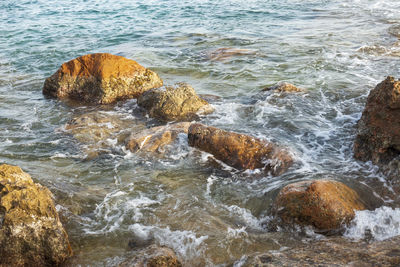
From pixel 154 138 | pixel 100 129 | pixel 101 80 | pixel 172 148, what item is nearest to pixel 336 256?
pixel 172 148

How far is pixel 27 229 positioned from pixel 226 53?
9.14 metres

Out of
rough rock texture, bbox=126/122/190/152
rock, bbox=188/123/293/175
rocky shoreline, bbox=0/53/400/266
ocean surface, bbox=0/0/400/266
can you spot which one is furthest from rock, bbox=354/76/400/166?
rough rock texture, bbox=126/122/190/152

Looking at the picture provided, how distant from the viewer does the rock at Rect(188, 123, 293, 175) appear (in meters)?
5.31

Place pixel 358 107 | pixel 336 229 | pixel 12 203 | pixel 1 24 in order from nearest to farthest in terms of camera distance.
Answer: pixel 12 203, pixel 336 229, pixel 358 107, pixel 1 24

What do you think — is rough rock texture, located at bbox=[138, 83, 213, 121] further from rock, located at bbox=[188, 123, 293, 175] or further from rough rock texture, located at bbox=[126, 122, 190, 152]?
rock, located at bbox=[188, 123, 293, 175]

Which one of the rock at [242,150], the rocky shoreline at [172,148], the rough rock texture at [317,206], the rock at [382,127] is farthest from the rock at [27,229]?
the rock at [382,127]

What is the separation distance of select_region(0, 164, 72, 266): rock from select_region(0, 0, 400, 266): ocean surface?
0.34 m

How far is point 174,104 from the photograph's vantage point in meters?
7.33

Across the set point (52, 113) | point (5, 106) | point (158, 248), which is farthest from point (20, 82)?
point (158, 248)

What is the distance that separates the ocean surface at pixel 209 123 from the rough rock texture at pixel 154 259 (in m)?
0.34

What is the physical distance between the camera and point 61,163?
18.9 ft

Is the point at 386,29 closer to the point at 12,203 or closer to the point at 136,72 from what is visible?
the point at 136,72

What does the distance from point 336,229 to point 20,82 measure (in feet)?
28.7

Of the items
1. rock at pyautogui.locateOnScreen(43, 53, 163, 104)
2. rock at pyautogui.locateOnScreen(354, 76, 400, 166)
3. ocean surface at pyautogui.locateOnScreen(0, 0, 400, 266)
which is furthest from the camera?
rock at pyautogui.locateOnScreen(43, 53, 163, 104)
